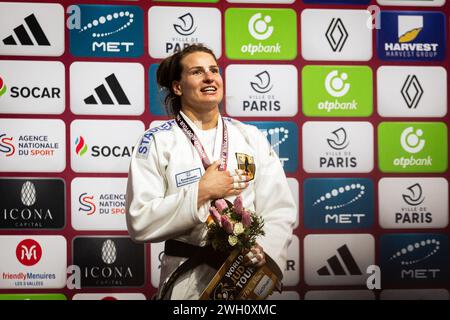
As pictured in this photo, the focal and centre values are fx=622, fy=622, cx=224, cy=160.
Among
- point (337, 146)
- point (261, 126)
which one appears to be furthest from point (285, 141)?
point (337, 146)

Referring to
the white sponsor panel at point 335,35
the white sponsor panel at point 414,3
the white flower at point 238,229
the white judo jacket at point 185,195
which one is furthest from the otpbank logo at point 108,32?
the white sponsor panel at point 414,3

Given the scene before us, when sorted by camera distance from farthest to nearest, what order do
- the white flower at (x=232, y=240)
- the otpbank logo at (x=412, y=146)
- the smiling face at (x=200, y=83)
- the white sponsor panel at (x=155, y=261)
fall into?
the otpbank logo at (x=412, y=146)
the white sponsor panel at (x=155, y=261)
the smiling face at (x=200, y=83)
the white flower at (x=232, y=240)

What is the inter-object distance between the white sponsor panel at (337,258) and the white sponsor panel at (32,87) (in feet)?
4.78

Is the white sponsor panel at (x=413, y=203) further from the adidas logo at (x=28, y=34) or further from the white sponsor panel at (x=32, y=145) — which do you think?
the adidas logo at (x=28, y=34)

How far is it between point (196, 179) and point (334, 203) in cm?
96

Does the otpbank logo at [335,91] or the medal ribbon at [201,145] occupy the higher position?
the otpbank logo at [335,91]

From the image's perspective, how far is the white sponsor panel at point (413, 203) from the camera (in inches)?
128

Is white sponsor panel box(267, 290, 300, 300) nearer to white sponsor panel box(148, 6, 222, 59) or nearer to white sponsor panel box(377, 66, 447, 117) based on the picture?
white sponsor panel box(377, 66, 447, 117)

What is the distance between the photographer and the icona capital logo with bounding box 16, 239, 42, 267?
10.00 ft

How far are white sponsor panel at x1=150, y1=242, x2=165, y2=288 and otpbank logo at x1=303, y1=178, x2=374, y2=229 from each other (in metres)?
0.76

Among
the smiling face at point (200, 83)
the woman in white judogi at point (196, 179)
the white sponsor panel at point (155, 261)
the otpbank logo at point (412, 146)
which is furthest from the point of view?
the otpbank logo at point (412, 146)

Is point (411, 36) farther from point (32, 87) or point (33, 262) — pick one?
point (33, 262)

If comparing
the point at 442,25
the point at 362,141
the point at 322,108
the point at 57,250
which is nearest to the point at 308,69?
the point at 322,108

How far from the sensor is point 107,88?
308cm
